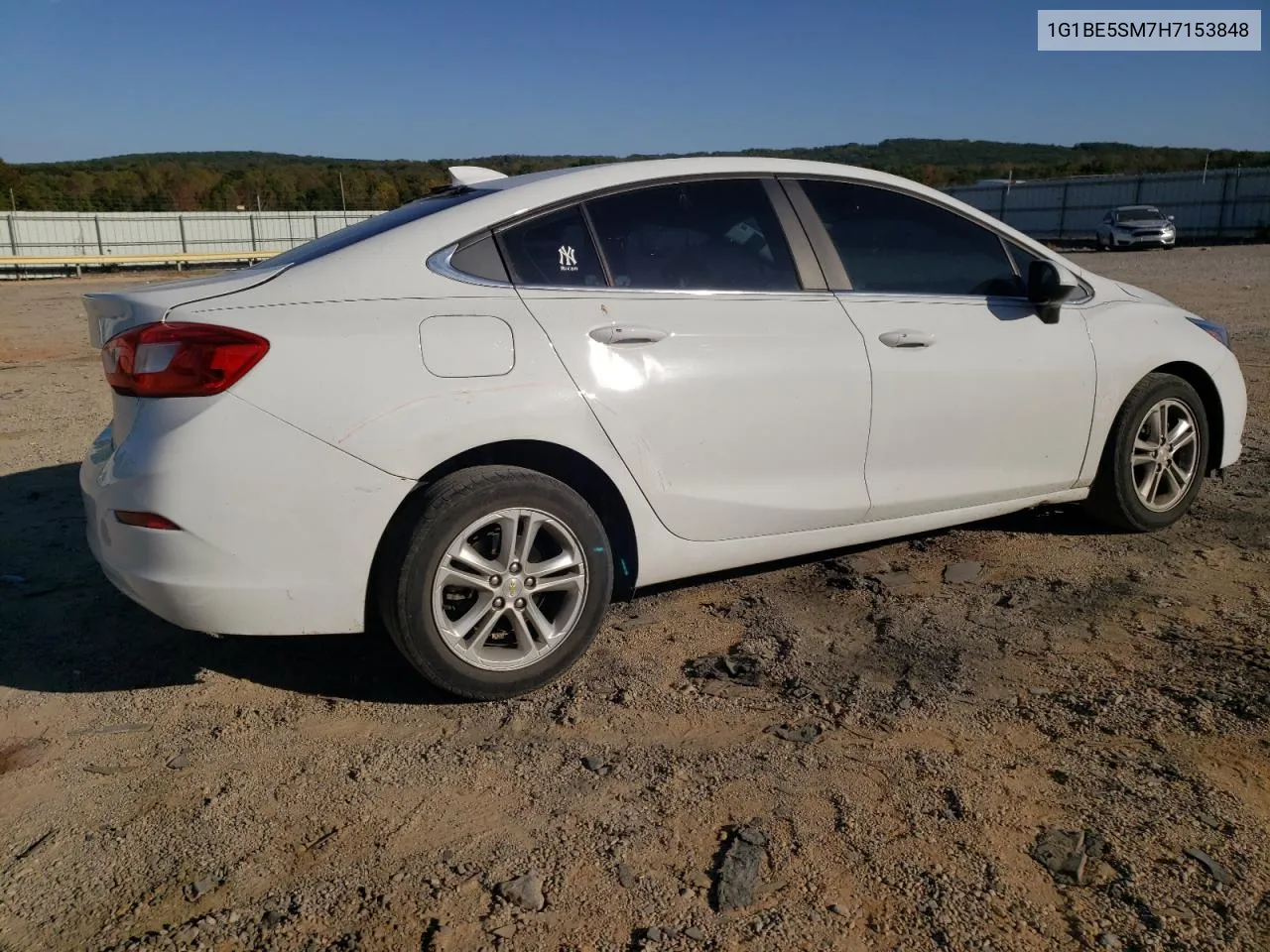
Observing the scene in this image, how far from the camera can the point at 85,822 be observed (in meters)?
2.71

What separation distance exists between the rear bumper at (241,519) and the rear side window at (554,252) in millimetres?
812

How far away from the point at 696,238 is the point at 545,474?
101 centimetres

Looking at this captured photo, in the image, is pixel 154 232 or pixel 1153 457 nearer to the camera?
pixel 1153 457

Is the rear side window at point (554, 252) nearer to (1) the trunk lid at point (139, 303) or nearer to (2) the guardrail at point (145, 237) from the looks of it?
(1) the trunk lid at point (139, 303)

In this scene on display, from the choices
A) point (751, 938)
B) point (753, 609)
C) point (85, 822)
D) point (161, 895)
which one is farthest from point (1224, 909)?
point (85, 822)

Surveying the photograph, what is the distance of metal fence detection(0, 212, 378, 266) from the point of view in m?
35.2

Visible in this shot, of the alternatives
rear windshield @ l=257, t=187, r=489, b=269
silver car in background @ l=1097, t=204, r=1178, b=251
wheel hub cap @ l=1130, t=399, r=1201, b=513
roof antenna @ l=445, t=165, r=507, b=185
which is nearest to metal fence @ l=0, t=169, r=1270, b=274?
silver car in background @ l=1097, t=204, r=1178, b=251

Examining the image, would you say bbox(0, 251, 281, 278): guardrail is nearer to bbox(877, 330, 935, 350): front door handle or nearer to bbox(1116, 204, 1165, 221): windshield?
bbox(1116, 204, 1165, 221): windshield

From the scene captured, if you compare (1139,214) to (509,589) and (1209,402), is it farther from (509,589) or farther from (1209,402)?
(509,589)

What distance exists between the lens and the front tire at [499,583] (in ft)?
10.2

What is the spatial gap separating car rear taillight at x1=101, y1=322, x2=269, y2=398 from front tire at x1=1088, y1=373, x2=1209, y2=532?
355 cm

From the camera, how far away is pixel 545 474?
11.1ft

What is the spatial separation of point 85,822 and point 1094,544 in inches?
158

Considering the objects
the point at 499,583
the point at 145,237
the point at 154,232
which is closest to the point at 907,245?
the point at 499,583
